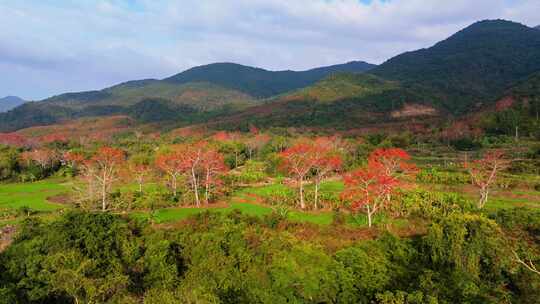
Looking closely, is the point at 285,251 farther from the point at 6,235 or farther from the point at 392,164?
the point at 392,164

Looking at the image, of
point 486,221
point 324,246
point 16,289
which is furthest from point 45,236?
point 486,221

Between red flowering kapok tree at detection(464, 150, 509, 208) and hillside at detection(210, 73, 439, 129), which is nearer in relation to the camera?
red flowering kapok tree at detection(464, 150, 509, 208)

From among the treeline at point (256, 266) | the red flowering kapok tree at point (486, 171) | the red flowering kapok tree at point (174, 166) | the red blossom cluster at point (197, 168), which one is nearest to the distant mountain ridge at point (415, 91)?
the red flowering kapok tree at point (486, 171)

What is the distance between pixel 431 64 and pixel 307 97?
79.6 m

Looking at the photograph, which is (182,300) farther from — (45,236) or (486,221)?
(486,221)

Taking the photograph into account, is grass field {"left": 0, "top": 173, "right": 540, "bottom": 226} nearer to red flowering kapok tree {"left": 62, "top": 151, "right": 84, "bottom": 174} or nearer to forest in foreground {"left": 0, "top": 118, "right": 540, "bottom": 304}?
forest in foreground {"left": 0, "top": 118, "right": 540, "bottom": 304}

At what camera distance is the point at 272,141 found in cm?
7175

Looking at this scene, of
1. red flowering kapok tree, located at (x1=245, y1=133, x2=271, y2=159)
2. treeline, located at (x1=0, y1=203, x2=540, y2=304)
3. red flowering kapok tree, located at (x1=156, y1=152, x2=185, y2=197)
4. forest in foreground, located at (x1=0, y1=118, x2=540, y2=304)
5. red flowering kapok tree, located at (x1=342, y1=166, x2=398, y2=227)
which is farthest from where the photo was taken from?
red flowering kapok tree, located at (x1=245, y1=133, x2=271, y2=159)

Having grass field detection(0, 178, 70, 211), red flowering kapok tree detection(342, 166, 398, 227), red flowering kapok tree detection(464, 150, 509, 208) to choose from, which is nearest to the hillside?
red flowering kapok tree detection(464, 150, 509, 208)

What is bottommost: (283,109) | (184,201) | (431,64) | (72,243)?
(184,201)

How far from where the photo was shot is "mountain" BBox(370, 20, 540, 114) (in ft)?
454

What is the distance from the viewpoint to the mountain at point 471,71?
13850cm

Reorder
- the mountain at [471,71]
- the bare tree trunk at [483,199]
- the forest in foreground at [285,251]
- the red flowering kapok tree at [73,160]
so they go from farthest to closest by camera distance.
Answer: the mountain at [471,71] < the red flowering kapok tree at [73,160] < the bare tree trunk at [483,199] < the forest in foreground at [285,251]

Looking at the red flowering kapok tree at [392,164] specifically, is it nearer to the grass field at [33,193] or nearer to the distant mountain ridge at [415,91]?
the grass field at [33,193]
